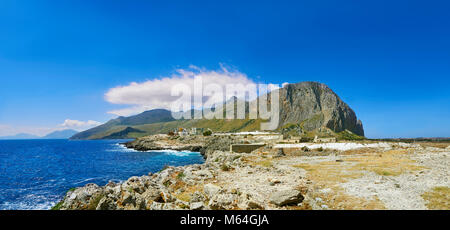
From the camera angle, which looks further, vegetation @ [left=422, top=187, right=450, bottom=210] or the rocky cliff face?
the rocky cliff face

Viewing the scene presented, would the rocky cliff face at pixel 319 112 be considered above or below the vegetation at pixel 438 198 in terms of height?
Result: above

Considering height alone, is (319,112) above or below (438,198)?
above

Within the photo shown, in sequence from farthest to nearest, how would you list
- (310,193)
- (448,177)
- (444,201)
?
(448,177), (310,193), (444,201)

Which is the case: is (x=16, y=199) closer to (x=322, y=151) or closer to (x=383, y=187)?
(x=383, y=187)

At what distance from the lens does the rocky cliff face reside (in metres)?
156

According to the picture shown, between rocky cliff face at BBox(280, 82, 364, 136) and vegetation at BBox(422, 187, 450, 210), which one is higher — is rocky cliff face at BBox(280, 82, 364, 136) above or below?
above

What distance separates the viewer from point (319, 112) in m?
172

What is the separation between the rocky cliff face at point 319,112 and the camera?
156 metres

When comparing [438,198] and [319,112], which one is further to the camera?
[319,112]

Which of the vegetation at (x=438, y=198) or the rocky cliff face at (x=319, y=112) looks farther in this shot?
the rocky cliff face at (x=319, y=112)

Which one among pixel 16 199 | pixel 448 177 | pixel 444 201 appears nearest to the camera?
pixel 444 201

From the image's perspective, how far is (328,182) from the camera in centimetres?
1421
